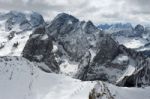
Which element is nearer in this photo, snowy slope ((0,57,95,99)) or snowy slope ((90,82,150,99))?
snowy slope ((90,82,150,99))

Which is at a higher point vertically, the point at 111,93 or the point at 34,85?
the point at 111,93

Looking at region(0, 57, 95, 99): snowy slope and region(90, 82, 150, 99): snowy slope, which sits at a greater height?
region(90, 82, 150, 99): snowy slope

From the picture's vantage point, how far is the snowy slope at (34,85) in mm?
71500

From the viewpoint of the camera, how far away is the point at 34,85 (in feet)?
261

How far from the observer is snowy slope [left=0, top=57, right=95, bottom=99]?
7150cm

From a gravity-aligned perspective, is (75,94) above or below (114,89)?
below

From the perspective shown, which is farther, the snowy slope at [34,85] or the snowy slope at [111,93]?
the snowy slope at [34,85]

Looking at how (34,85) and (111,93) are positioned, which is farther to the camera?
(34,85)

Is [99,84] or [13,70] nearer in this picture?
[99,84]

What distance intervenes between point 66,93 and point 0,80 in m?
19.0

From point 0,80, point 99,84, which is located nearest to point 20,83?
point 0,80

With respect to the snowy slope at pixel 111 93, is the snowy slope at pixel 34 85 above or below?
below

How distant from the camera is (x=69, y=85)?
78.5 meters

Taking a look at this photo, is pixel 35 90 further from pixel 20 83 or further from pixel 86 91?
pixel 86 91
